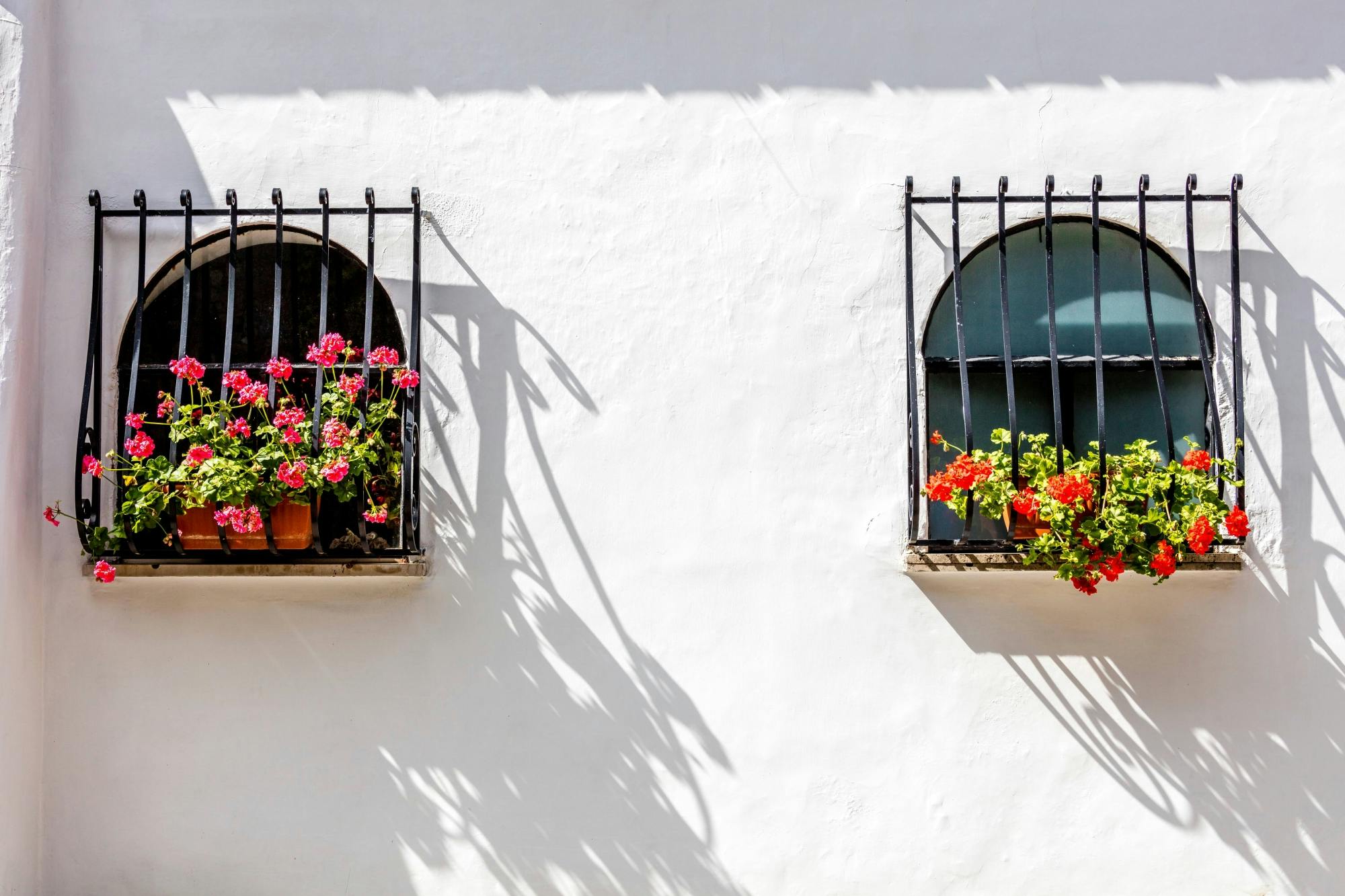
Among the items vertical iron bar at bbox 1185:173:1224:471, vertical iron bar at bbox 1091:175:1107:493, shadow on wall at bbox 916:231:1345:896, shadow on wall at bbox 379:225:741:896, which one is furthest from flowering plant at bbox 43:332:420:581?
vertical iron bar at bbox 1185:173:1224:471

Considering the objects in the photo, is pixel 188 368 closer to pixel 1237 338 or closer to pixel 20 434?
pixel 20 434

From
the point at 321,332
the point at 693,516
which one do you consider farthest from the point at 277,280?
the point at 693,516

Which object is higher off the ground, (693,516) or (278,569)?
(693,516)

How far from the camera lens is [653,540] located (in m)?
4.14

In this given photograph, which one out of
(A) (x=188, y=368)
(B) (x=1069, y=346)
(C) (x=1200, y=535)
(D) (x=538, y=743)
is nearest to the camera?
(C) (x=1200, y=535)

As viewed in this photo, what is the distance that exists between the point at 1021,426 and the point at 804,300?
912mm

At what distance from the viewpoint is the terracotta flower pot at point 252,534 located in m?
3.86

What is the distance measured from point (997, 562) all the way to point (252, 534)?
8.11ft

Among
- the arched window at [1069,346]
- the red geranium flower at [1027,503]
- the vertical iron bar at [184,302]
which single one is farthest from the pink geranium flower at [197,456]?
the red geranium flower at [1027,503]

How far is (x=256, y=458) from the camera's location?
3.78 m

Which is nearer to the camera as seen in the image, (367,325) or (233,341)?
(367,325)

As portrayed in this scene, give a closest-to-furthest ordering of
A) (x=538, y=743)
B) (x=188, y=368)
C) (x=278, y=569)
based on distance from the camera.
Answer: (x=188, y=368) → (x=278, y=569) → (x=538, y=743)

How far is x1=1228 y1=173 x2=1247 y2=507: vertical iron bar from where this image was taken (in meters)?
4.01

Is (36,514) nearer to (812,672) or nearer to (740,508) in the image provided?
(740,508)
